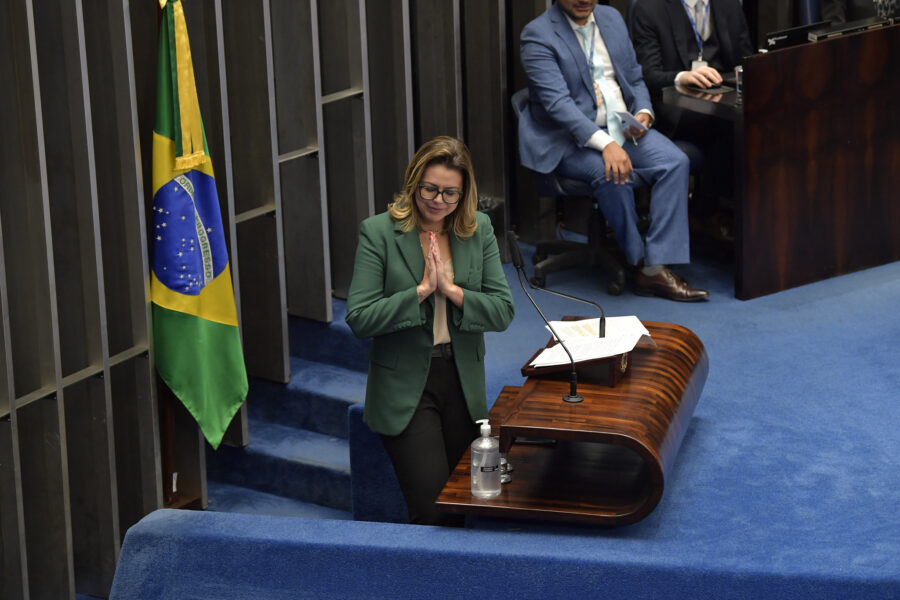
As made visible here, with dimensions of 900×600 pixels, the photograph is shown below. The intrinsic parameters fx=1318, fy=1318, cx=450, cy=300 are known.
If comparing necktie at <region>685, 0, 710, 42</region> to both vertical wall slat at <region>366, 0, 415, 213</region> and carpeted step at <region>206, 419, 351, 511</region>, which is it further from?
carpeted step at <region>206, 419, 351, 511</region>

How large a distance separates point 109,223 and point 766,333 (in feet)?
8.35

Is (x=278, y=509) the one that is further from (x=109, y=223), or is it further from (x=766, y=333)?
(x=766, y=333)

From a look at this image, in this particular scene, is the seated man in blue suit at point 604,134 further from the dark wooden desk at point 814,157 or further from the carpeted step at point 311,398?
the carpeted step at point 311,398

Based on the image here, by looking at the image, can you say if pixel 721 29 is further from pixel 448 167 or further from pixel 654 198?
pixel 448 167

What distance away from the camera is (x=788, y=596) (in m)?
3.29

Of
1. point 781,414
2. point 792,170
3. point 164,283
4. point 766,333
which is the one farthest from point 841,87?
point 164,283

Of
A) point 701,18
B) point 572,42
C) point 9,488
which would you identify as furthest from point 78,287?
point 701,18

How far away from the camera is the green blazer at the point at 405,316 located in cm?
373

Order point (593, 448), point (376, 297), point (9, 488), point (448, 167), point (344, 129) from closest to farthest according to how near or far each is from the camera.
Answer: point (448, 167) < point (376, 297) < point (593, 448) < point (9, 488) < point (344, 129)

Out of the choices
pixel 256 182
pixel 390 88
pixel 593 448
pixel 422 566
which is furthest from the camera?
pixel 390 88

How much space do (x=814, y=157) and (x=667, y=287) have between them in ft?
2.67

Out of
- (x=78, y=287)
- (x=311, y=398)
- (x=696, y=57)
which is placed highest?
(x=696, y=57)

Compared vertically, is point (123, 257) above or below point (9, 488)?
above

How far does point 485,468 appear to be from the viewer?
3516 mm
